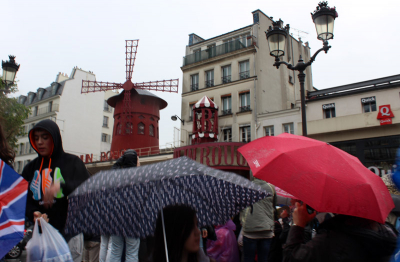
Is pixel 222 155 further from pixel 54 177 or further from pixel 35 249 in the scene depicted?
pixel 35 249

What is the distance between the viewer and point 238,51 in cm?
2203

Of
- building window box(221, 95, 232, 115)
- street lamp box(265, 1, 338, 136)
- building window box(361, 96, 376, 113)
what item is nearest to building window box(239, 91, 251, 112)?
building window box(221, 95, 232, 115)

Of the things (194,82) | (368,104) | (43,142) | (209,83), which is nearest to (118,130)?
(194,82)

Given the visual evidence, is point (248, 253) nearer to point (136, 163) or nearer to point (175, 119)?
point (136, 163)

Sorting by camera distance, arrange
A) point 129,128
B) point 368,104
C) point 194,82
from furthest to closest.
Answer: point 129,128 < point 194,82 < point 368,104

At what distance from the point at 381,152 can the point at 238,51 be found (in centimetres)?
1062

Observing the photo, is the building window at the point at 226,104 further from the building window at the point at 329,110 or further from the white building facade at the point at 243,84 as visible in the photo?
the building window at the point at 329,110

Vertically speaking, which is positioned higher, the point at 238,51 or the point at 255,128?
the point at 238,51

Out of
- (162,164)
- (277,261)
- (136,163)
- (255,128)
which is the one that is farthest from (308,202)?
(255,128)

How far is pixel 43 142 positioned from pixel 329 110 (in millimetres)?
17064

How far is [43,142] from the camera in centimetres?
291

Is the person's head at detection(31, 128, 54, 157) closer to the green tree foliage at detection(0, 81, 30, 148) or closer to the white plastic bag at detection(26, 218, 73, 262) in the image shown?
the white plastic bag at detection(26, 218, 73, 262)

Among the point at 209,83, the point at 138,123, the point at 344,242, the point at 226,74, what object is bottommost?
the point at 344,242

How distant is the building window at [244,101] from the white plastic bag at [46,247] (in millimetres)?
18930
